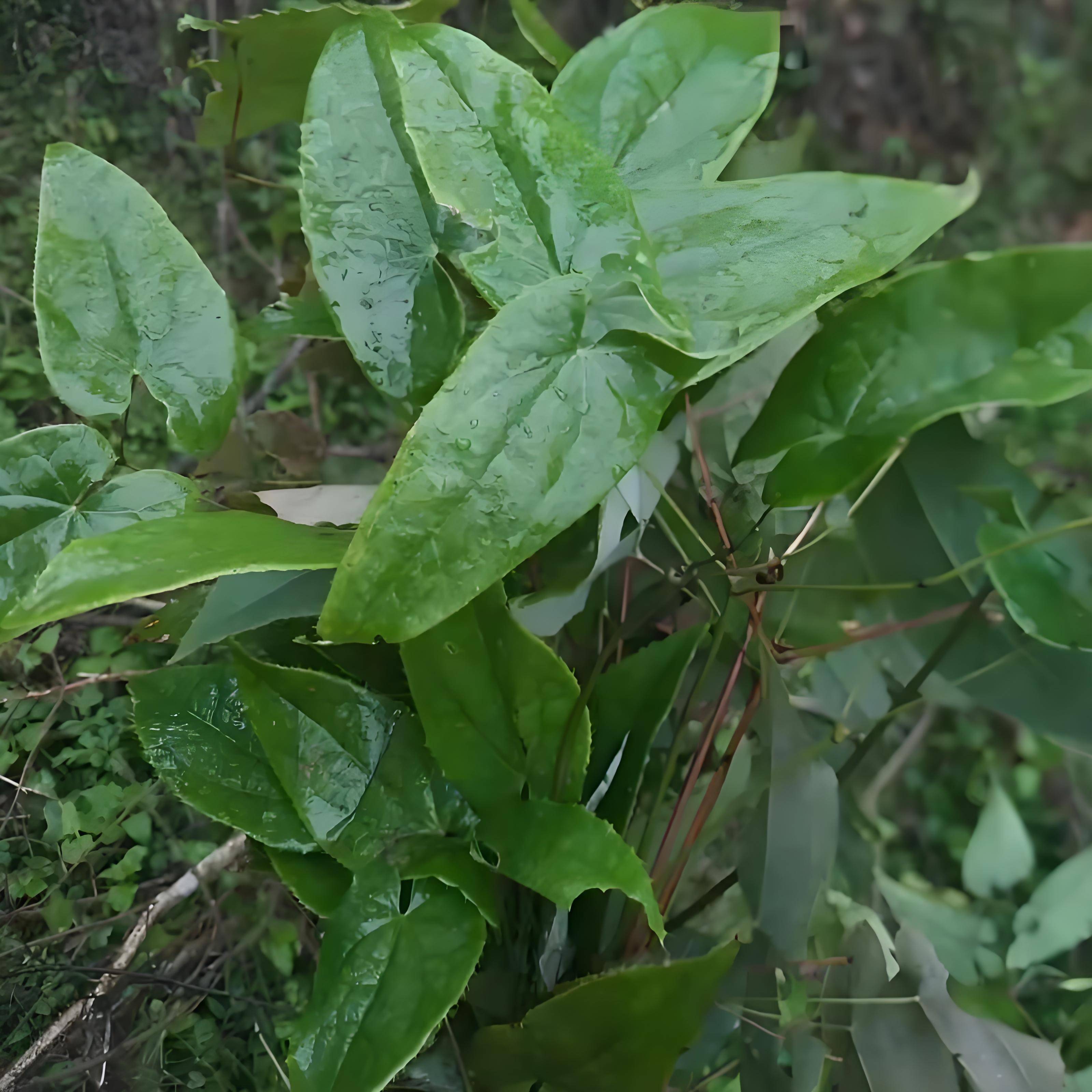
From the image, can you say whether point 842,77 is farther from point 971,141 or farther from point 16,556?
point 16,556

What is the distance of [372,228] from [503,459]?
0.12 m

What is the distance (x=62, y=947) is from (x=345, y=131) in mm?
479

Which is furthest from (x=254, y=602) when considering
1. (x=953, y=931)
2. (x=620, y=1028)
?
(x=953, y=931)

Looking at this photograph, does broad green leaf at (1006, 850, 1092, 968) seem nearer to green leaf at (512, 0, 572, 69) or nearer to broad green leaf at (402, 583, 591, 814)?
broad green leaf at (402, 583, 591, 814)

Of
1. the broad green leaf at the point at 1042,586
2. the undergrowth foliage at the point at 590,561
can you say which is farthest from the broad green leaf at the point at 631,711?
the broad green leaf at the point at 1042,586

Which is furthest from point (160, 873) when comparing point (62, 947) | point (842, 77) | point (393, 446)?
point (842, 77)

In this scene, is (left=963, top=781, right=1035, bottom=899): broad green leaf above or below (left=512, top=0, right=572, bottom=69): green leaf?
below

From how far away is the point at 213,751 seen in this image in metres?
0.30

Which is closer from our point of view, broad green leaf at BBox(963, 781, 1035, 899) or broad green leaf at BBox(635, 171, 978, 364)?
broad green leaf at BBox(635, 171, 978, 364)

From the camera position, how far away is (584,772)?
0.91 ft

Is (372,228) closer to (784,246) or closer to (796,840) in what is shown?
(784,246)

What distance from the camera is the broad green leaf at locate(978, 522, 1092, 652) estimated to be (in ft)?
0.81

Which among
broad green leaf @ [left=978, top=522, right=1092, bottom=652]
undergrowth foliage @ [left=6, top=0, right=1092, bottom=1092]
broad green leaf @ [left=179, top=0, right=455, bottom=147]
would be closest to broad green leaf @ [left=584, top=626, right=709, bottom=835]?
undergrowth foliage @ [left=6, top=0, right=1092, bottom=1092]

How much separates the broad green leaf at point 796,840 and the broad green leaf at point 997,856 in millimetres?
116
